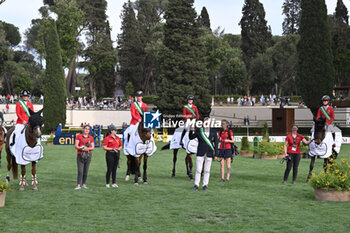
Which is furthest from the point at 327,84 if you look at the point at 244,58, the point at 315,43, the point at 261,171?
the point at 244,58

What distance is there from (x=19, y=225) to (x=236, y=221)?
4001 mm

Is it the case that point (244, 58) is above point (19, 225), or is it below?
above

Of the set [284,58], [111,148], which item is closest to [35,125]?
[111,148]

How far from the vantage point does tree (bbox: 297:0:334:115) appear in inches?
1676

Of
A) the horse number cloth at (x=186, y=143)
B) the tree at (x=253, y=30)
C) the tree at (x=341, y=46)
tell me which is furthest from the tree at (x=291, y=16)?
the horse number cloth at (x=186, y=143)

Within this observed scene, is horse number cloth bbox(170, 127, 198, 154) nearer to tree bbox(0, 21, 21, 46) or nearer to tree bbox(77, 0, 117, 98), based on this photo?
tree bbox(77, 0, 117, 98)

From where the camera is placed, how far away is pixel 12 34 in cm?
9094

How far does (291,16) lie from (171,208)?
7841 centimetres

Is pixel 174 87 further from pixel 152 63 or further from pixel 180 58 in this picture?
pixel 152 63

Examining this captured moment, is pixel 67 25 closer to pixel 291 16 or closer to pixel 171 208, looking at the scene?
pixel 291 16

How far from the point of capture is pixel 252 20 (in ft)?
242

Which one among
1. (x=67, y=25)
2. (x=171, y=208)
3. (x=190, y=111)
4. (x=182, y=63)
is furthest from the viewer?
(x=67, y=25)

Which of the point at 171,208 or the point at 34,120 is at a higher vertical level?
the point at 34,120

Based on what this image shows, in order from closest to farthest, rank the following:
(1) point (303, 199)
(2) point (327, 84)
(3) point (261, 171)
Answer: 1. (1) point (303, 199)
2. (3) point (261, 171)
3. (2) point (327, 84)
